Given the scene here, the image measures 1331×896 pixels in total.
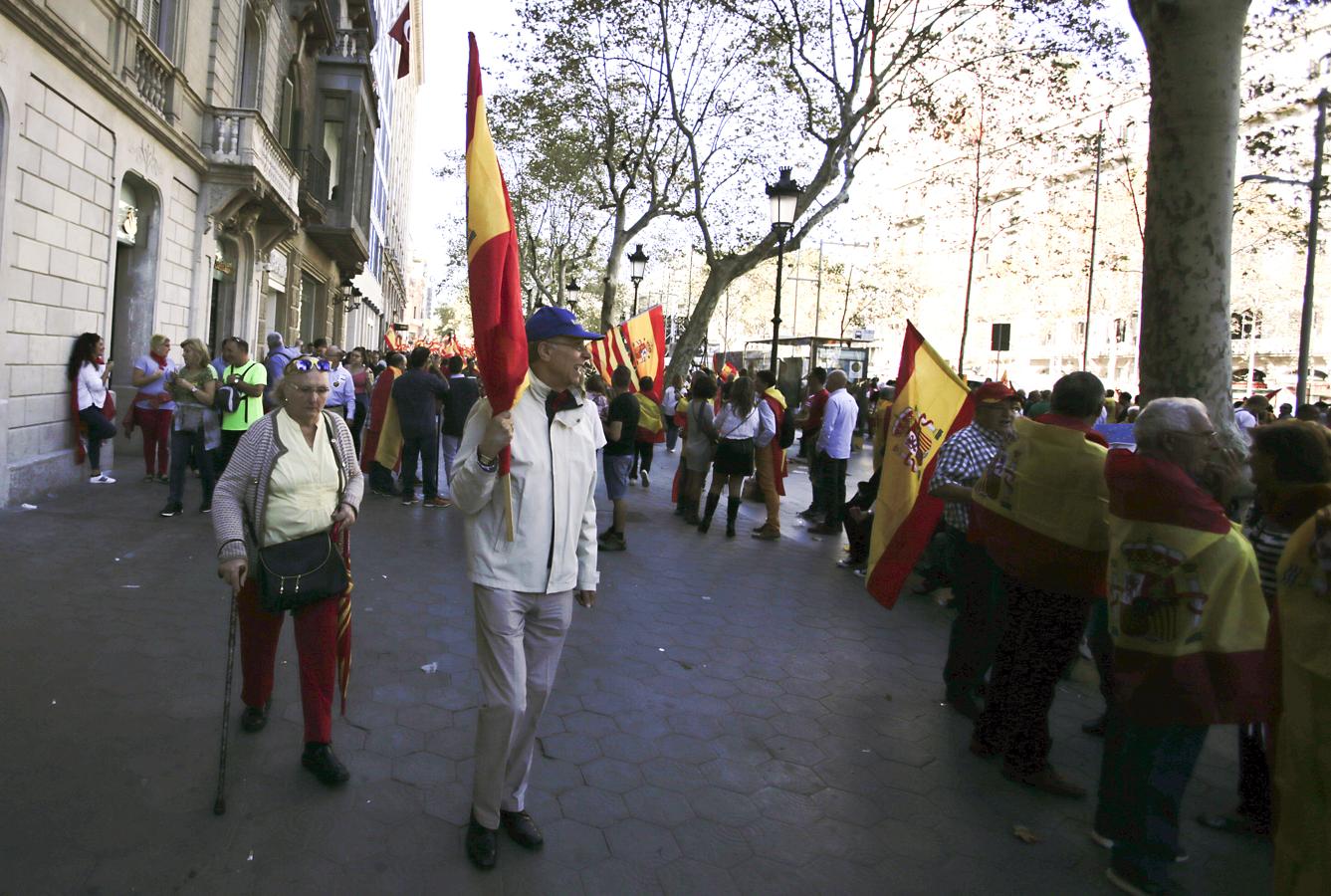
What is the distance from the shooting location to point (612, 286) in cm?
2484

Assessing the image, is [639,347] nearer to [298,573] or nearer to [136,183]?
[136,183]

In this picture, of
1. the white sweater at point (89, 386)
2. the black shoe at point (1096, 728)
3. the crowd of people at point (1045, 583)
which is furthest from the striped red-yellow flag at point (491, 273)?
the white sweater at point (89, 386)

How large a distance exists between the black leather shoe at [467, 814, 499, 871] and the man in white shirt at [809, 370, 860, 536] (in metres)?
7.58

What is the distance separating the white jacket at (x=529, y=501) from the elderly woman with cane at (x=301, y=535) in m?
0.83

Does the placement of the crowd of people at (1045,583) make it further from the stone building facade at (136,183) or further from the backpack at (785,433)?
the stone building facade at (136,183)

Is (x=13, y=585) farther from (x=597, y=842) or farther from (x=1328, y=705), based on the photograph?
(x=1328, y=705)

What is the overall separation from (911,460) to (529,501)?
3141mm

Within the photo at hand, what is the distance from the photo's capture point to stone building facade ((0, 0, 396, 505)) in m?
8.70

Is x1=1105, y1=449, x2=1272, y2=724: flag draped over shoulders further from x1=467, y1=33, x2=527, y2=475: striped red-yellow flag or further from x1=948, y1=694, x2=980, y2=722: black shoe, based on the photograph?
x1=467, y1=33, x2=527, y2=475: striped red-yellow flag

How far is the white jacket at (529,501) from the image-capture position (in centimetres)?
305

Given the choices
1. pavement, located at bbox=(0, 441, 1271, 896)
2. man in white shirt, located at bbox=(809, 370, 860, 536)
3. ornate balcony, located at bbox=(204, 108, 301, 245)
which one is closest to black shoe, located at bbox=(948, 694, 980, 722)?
pavement, located at bbox=(0, 441, 1271, 896)

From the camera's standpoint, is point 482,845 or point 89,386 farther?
point 89,386

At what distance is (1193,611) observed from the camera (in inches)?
121


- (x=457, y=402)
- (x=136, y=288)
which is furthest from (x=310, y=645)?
(x=136, y=288)
